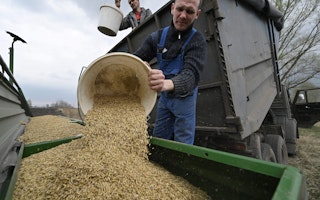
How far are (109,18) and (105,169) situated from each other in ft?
10.2

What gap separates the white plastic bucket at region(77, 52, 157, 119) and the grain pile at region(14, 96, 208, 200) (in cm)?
18

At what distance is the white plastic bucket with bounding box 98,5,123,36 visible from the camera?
153 inches

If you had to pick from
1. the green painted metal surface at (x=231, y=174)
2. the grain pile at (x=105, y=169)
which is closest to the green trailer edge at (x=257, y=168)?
the green painted metal surface at (x=231, y=174)

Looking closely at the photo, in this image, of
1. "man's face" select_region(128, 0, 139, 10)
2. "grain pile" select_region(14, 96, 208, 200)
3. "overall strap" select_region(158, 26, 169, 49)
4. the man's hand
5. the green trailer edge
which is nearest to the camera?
the green trailer edge

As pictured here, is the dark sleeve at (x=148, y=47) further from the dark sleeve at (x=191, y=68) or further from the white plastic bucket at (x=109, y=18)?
the white plastic bucket at (x=109, y=18)

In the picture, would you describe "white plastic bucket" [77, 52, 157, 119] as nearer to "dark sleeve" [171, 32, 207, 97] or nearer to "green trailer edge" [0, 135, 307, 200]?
→ "dark sleeve" [171, 32, 207, 97]

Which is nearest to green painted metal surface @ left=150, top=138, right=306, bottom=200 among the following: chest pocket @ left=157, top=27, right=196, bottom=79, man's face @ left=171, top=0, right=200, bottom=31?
chest pocket @ left=157, top=27, right=196, bottom=79

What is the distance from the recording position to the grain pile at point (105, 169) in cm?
143

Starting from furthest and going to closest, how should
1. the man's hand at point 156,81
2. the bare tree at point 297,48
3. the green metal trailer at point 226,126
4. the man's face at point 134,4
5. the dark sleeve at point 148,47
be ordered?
the bare tree at point 297,48 < the man's face at point 134,4 < the dark sleeve at point 148,47 < the man's hand at point 156,81 < the green metal trailer at point 226,126

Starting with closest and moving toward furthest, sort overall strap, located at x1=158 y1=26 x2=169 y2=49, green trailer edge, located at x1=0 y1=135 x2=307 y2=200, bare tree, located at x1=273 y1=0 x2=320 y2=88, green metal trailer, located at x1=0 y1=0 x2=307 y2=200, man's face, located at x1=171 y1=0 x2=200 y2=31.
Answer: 1. green trailer edge, located at x1=0 y1=135 x2=307 y2=200
2. green metal trailer, located at x1=0 y1=0 x2=307 y2=200
3. man's face, located at x1=171 y1=0 x2=200 y2=31
4. overall strap, located at x1=158 y1=26 x2=169 y2=49
5. bare tree, located at x1=273 y1=0 x2=320 y2=88

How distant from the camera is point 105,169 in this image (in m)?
1.54

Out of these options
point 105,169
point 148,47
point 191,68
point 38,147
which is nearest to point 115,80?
point 148,47

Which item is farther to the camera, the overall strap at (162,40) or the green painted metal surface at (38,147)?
the overall strap at (162,40)

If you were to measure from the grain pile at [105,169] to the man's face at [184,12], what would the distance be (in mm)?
1003
